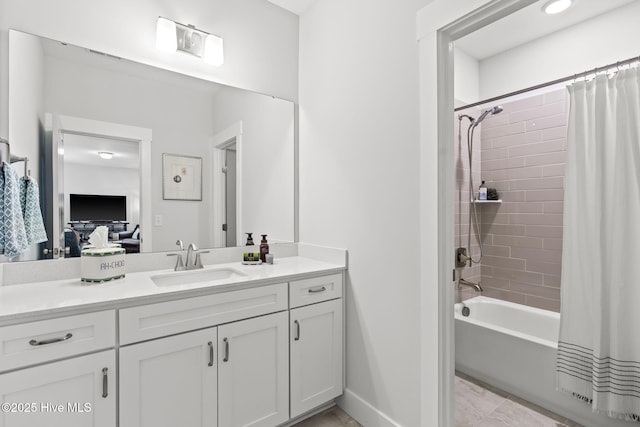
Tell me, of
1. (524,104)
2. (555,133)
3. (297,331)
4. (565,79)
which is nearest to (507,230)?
(555,133)

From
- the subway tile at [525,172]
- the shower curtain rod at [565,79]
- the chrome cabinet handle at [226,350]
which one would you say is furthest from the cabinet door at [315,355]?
the shower curtain rod at [565,79]

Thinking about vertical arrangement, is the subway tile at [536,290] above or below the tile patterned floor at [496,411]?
above

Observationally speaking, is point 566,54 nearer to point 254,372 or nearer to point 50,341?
point 254,372

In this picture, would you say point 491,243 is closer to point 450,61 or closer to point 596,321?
point 596,321

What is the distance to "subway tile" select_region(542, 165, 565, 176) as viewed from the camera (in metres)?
2.39

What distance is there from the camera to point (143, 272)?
5.51 feet

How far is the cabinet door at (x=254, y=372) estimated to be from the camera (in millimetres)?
1426

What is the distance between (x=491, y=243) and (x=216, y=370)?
2483mm

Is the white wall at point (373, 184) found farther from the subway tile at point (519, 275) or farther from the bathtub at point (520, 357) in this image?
A: the subway tile at point (519, 275)

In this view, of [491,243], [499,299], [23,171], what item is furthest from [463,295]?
[23,171]

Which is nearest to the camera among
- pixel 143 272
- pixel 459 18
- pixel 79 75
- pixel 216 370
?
pixel 459 18

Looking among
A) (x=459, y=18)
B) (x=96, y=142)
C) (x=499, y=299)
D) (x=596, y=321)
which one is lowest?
(x=499, y=299)

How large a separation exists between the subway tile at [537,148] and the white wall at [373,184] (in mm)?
1650

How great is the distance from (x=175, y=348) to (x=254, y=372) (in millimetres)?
411
